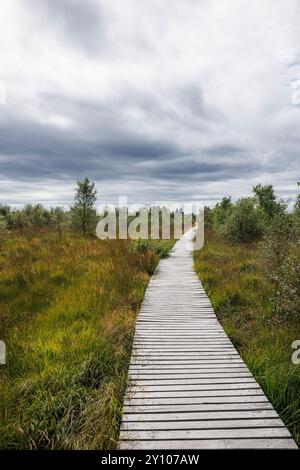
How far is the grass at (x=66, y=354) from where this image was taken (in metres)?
3.33

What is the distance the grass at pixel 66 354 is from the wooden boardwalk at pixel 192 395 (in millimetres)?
262

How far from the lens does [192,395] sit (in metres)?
3.85

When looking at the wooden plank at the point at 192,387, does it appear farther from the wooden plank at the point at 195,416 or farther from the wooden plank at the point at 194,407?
the wooden plank at the point at 195,416

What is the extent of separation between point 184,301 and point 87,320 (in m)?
2.82

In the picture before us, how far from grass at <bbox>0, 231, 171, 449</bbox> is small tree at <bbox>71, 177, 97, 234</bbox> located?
12.3 meters

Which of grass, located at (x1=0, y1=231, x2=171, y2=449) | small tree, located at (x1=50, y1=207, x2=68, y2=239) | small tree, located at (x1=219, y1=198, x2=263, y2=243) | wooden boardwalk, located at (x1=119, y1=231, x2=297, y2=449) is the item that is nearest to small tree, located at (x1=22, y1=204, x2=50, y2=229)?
small tree, located at (x1=50, y1=207, x2=68, y2=239)

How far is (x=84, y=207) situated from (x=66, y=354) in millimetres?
18401

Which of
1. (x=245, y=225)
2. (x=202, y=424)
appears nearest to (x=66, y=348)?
(x=202, y=424)

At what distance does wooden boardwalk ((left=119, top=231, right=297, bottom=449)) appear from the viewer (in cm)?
312

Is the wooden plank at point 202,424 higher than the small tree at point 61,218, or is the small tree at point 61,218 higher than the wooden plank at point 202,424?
the small tree at point 61,218

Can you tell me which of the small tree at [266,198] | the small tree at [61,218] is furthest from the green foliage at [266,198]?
the small tree at [61,218]

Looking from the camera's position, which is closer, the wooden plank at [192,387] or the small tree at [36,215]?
the wooden plank at [192,387]
